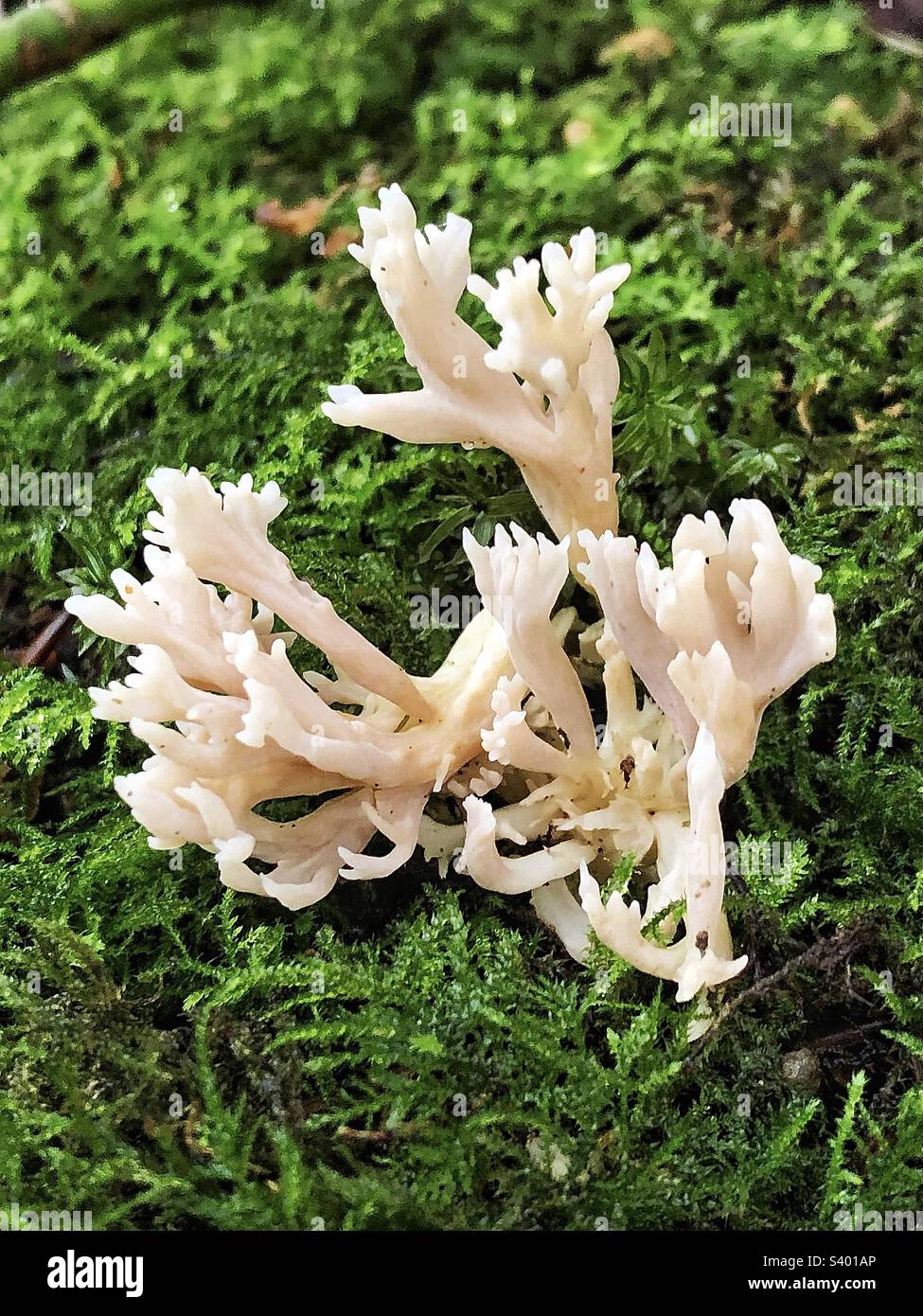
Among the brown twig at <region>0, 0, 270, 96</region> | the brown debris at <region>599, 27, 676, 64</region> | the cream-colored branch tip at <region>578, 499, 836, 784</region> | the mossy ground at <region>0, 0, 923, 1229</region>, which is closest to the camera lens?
the cream-colored branch tip at <region>578, 499, 836, 784</region>

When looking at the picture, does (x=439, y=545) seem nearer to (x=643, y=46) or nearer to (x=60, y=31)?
(x=60, y=31)

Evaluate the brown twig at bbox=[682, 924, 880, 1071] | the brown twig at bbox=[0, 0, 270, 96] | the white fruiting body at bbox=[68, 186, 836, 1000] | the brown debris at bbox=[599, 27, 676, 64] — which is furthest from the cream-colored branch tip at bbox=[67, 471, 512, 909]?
the brown debris at bbox=[599, 27, 676, 64]

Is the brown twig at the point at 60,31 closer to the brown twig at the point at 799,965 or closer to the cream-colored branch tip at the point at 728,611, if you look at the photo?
the cream-colored branch tip at the point at 728,611

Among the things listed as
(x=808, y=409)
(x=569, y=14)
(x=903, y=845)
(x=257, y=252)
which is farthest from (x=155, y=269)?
(x=903, y=845)

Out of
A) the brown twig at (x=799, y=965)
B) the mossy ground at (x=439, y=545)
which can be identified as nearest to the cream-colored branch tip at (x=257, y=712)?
the mossy ground at (x=439, y=545)

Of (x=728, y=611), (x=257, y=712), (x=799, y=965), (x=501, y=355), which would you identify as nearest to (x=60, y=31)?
(x=501, y=355)

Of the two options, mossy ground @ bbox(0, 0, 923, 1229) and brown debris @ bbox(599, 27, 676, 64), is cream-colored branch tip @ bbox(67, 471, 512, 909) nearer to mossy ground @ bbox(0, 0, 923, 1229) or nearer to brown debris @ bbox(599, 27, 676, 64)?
mossy ground @ bbox(0, 0, 923, 1229)

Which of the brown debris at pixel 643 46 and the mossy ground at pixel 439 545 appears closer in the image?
the mossy ground at pixel 439 545
